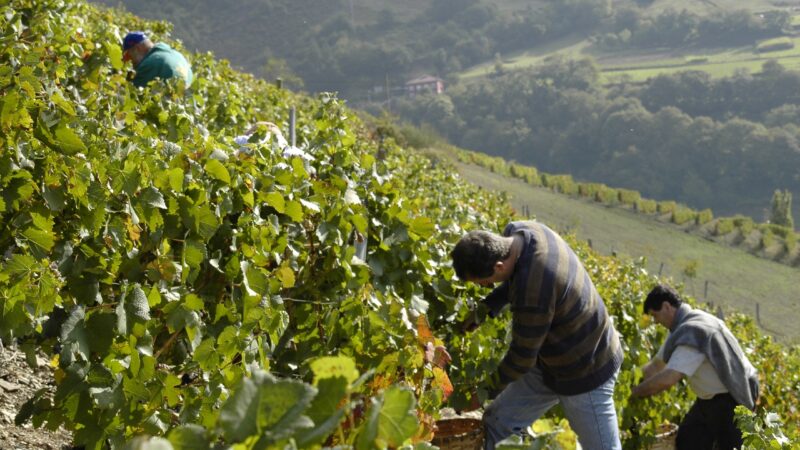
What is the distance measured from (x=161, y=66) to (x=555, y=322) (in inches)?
127

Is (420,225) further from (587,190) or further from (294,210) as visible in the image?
(587,190)

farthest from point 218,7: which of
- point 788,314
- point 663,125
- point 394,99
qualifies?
point 788,314

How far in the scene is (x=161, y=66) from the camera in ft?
18.9

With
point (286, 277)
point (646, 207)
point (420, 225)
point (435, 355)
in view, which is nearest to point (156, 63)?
point (420, 225)

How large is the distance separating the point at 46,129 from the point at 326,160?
167 centimetres

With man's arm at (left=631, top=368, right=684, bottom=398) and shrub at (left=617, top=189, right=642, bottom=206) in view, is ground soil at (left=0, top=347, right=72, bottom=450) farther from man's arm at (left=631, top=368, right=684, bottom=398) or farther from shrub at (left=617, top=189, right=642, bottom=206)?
shrub at (left=617, top=189, right=642, bottom=206)

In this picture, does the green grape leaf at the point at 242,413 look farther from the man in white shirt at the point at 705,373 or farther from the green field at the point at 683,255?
the green field at the point at 683,255

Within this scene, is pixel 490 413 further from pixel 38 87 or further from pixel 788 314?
pixel 788 314

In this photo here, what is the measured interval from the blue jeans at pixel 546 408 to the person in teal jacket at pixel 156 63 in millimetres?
2728

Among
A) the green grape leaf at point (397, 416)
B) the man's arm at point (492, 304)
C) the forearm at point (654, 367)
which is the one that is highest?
the green grape leaf at point (397, 416)

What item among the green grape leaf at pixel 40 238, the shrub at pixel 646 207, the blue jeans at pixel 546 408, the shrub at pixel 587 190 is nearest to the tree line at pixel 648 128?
the shrub at pixel 587 190

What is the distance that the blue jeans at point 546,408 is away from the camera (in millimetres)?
3852

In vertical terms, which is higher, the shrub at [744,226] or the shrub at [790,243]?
the shrub at [744,226]

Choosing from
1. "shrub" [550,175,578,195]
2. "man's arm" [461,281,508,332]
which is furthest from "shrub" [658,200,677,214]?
"man's arm" [461,281,508,332]
